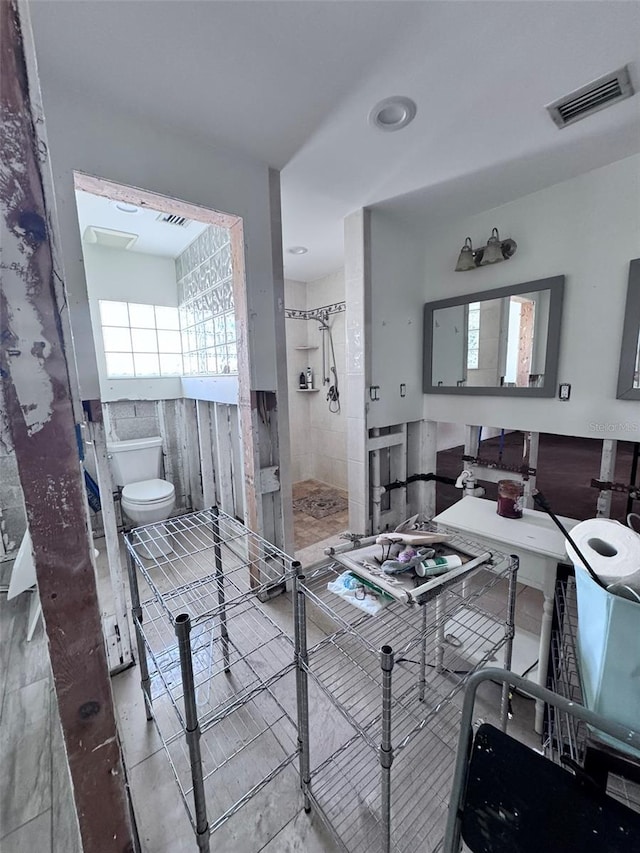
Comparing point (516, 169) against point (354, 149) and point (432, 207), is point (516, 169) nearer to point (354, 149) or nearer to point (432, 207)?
point (432, 207)

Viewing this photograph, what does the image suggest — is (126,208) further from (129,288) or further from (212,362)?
(212,362)

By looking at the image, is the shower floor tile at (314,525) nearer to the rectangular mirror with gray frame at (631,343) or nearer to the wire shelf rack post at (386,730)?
the wire shelf rack post at (386,730)


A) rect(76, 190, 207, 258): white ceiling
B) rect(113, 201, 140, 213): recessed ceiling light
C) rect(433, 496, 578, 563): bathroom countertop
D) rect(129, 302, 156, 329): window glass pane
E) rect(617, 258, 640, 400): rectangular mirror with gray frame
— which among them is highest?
rect(76, 190, 207, 258): white ceiling

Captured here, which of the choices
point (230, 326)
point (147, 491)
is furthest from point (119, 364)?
point (230, 326)

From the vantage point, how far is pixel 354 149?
1.62 meters

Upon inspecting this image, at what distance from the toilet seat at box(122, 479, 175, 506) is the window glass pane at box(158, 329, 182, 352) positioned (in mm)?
1222

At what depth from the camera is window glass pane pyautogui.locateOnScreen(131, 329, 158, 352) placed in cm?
299

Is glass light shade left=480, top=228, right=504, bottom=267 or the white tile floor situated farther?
glass light shade left=480, top=228, right=504, bottom=267

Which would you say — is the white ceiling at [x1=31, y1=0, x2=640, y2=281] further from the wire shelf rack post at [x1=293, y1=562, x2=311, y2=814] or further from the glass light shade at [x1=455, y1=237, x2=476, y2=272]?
the wire shelf rack post at [x1=293, y1=562, x2=311, y2=814]

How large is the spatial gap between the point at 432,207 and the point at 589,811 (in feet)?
8.64

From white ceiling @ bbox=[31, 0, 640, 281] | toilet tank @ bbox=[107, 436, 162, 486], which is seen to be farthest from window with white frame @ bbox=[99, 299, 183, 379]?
white ceiling @ bbox=[31, 0, 640, 281]

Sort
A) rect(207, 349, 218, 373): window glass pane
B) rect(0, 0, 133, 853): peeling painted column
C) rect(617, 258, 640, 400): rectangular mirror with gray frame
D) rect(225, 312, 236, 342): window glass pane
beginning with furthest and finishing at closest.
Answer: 1. rect(207, 349, 218, 373): window glass pane
2. rect(225, 312, 236, 342): window glass pane
3. rect(617, 258, 640, 400): rectangular mirror with gray frame
4. rect(0, 0, 133, 853): peeling painted column

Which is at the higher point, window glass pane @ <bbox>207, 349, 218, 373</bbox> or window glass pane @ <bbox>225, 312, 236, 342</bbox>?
window glass pane @ <bbox>225, 312, 236, 342</bbox>

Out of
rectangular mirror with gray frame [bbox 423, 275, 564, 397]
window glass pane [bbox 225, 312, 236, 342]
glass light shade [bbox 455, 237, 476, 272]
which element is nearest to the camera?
rectangular mirror with gray frame [bbox 423, 275, 564, 397]
